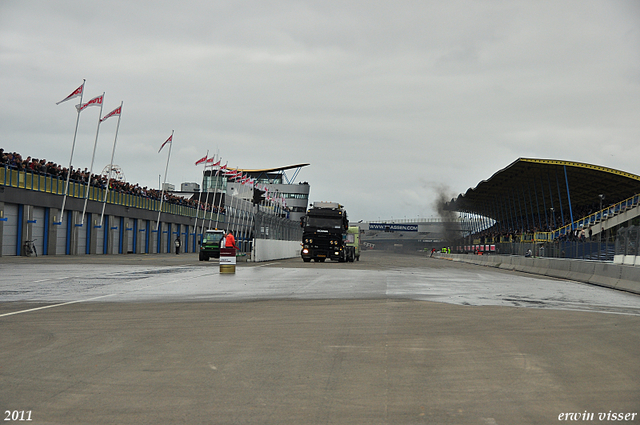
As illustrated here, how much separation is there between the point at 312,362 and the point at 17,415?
10.0 ft

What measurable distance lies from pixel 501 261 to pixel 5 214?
32.4m

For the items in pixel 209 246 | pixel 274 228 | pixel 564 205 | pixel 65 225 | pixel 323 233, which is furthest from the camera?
pixel 564 205

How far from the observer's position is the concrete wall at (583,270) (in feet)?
69.1

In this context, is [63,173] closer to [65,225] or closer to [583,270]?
[65,225]

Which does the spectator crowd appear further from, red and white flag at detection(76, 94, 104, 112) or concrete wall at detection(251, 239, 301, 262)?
concrete wall at detection(251, 239, 301, 262)

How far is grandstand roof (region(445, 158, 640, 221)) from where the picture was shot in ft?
217

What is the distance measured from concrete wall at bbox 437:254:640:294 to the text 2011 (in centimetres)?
1850

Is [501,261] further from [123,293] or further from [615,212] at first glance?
[123,293]

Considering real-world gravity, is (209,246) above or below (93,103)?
below

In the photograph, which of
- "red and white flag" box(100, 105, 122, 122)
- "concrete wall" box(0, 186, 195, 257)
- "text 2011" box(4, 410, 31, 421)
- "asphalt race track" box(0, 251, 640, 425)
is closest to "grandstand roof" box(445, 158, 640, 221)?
"concrete wall" box(0, 186, 195, 257)

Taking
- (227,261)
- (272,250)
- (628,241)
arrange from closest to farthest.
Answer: (628,241) < (227,261) < (272,250)

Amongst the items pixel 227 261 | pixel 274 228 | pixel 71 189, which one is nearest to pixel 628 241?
pixel 227 261

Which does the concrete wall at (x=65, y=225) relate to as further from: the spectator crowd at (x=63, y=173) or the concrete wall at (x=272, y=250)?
the concrete wall at (x=272, y=250)

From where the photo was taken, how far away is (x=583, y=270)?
88.1ft
